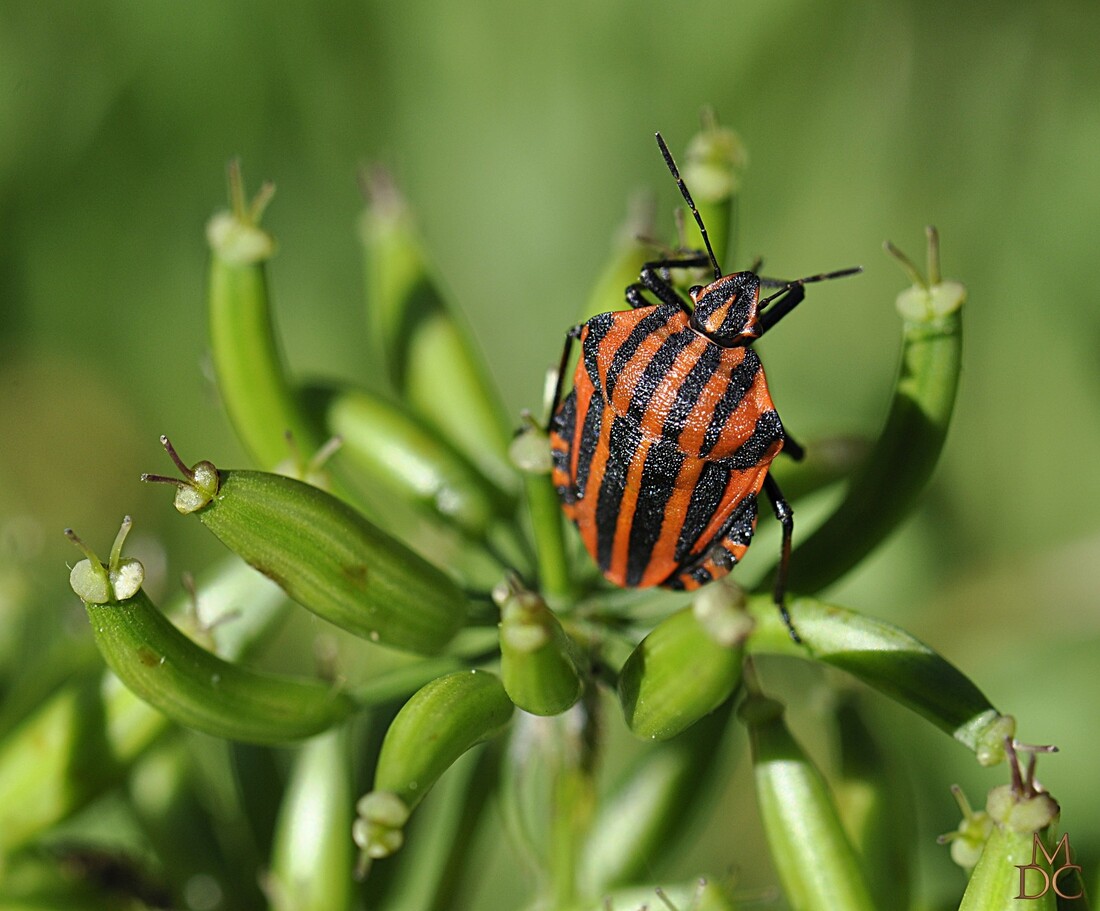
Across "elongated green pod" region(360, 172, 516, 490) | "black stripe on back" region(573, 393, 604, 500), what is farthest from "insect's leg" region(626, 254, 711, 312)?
"elongated green pod" region(360, 172, 516, 490)

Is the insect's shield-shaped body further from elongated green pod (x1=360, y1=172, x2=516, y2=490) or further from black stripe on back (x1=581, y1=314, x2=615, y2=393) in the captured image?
elongated green pod (x1=360, y1=172, x2=516, y2=490)

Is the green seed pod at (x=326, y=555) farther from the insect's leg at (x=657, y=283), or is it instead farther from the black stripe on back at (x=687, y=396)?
the insect's leg at (x=657, y=283)

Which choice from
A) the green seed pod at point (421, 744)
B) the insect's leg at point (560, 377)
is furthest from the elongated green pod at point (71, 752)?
the insect's leg at point (560, 377)

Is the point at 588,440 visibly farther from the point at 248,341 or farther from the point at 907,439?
the point at 248,341

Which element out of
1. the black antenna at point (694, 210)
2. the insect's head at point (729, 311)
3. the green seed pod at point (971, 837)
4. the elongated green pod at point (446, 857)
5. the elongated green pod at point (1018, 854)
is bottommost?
the elongated green pod at point (446, 857)

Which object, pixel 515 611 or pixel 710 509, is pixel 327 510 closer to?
pixel 515 611
